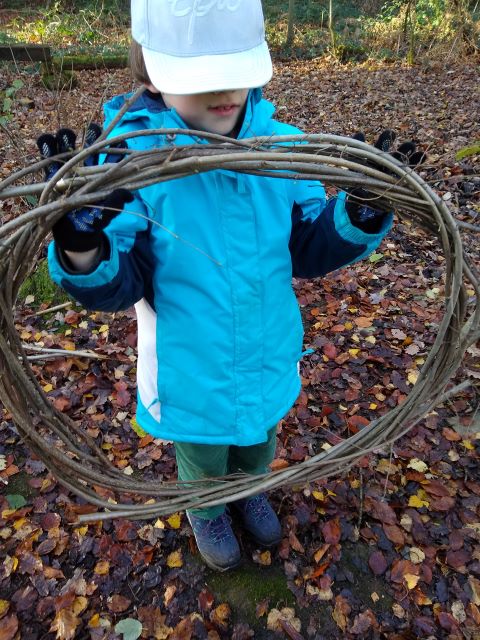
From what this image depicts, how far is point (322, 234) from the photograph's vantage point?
1478 mm

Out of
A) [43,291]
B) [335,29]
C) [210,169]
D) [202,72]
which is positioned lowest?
[335,29]

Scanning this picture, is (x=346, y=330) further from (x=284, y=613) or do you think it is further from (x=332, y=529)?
(x=284, y=613)

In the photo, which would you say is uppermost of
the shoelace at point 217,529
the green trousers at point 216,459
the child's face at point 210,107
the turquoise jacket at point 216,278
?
the child's face at point 210,107

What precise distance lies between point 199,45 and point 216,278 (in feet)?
1.85

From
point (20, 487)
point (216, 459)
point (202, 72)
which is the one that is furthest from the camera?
point (20, 487)

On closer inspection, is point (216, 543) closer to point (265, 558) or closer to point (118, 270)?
point (265, 558)

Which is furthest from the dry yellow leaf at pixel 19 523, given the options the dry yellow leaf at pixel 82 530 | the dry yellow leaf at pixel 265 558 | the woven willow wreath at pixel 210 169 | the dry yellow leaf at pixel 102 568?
the dry yellow leaf at pixel 265 558

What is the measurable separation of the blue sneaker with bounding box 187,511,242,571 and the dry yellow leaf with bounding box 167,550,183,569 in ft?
0.38

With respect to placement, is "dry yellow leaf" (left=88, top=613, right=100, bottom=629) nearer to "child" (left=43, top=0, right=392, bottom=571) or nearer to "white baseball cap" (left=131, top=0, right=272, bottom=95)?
"child" (left=43, top=0, right=392, bottom=571)

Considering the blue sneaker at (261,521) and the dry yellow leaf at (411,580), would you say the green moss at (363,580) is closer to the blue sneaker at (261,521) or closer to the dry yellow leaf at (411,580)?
the dry yellow leaf at (411,580)

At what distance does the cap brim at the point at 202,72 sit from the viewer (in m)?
1.15

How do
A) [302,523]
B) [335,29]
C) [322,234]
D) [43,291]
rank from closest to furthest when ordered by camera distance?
[322,234] → [302,523] → [43,291] → [335,29]

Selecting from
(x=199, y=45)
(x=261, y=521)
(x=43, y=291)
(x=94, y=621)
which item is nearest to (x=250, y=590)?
(x=261, y=521)

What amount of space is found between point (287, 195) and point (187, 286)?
0.39 m
